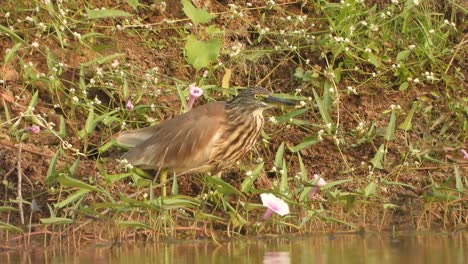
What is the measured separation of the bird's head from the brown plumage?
28 mm

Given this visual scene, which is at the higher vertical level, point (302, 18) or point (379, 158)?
point (302, 18)

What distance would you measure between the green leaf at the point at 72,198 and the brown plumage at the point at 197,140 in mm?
611

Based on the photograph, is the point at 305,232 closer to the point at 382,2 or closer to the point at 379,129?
the point at 379,129

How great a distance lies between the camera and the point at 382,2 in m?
10.7

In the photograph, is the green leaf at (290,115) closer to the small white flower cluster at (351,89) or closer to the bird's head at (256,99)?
the bird's head at (256,99)

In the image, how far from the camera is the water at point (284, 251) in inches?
302

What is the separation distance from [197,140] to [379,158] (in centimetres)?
130

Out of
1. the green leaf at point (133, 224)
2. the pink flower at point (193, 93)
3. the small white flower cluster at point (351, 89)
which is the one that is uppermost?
the small white flower cluster at point (351, 89)

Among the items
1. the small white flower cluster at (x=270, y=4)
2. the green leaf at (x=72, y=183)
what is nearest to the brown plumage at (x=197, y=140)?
the green leaf at (x=72, y=183)

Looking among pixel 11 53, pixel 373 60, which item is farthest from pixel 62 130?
pixel 373 60

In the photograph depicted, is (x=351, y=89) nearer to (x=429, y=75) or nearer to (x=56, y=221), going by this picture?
(x=429, y=75)

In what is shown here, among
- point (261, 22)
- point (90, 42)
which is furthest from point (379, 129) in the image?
point (90, 42)

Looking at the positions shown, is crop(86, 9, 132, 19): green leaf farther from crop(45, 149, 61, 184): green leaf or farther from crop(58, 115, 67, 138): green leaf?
crop(45, 149, 61, 184): green leaf

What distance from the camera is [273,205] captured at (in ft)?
27.0
